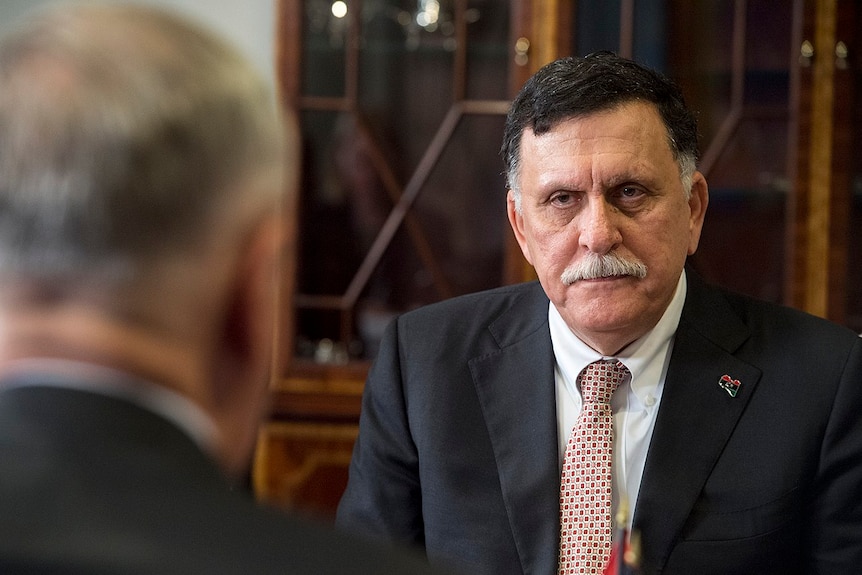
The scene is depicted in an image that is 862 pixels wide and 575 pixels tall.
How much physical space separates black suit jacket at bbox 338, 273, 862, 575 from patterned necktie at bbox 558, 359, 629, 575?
0.02 meters

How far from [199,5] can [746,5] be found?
1.62 m

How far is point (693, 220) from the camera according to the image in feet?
5.97

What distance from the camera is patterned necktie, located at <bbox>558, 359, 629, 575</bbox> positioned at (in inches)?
64.8

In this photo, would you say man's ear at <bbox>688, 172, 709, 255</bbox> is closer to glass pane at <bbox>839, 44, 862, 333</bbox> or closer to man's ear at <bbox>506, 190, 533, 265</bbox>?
man's ear at <bbox>506, 190, 533, 265</bbox>

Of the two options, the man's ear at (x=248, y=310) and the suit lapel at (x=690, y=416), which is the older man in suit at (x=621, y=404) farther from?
the man's ear at (x=248, y=310)

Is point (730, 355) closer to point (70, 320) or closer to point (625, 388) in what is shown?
point (625, 388)

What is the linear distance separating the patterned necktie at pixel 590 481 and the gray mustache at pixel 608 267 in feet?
0.46

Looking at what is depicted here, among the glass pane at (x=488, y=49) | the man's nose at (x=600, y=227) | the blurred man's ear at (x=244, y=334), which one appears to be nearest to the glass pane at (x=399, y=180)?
the glass pane at (x=488, y=49)

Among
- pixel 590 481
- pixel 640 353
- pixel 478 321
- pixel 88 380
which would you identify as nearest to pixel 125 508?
pixel 88 380

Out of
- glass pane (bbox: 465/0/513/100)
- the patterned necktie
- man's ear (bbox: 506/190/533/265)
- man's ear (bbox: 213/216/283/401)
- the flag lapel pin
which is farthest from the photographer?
glass pane (bbox: 465/0/513/100)

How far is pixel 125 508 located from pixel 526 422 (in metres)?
1.17

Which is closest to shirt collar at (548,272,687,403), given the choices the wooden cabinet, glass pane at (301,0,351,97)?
the wooden cabinet

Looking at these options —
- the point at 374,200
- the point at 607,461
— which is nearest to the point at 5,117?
the point at 607,461

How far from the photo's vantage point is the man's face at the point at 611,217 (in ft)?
5.60
